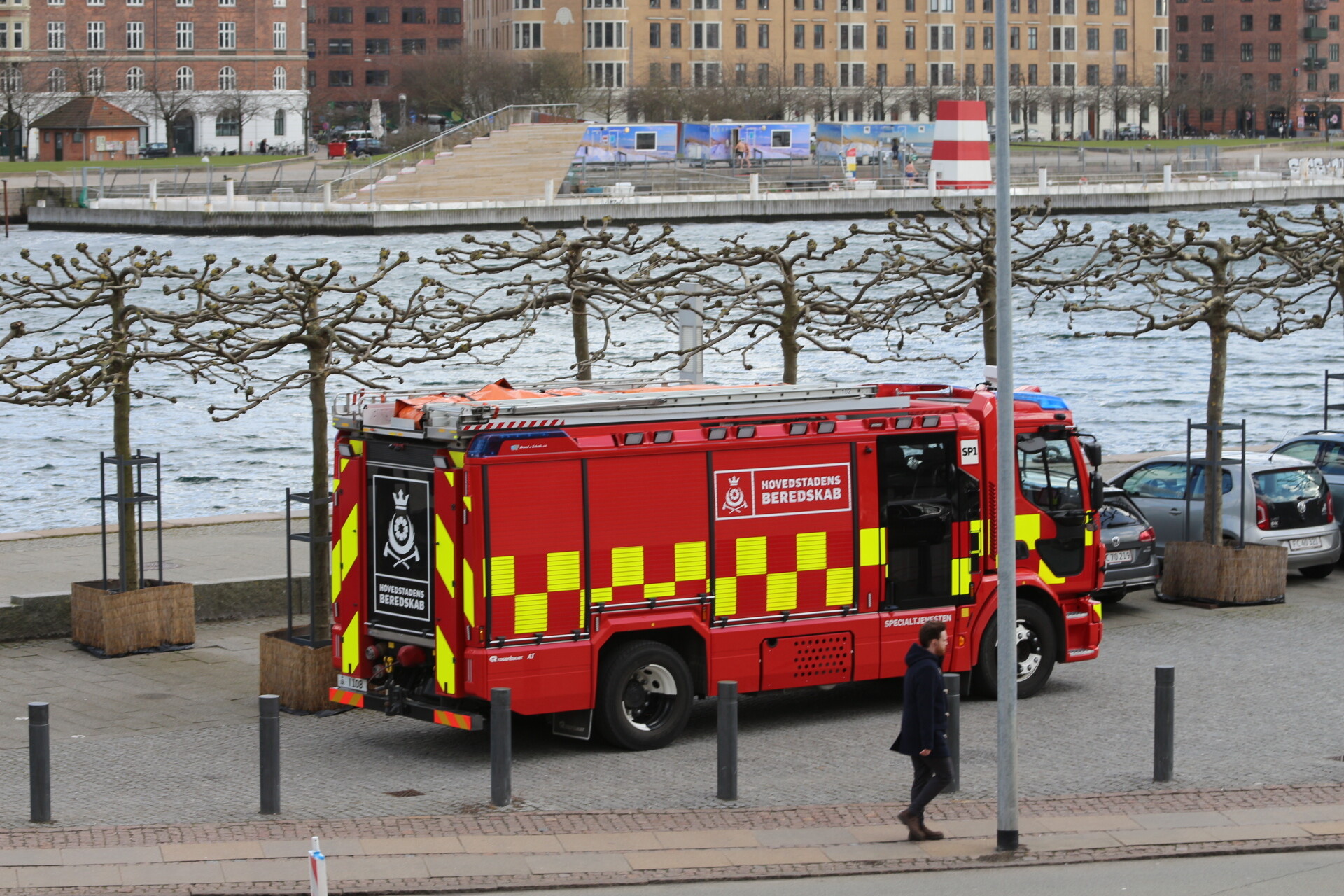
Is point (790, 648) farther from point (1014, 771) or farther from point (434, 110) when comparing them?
point (434, 110)

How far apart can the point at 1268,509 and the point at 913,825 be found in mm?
10817

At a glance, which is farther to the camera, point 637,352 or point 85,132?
point 85,132

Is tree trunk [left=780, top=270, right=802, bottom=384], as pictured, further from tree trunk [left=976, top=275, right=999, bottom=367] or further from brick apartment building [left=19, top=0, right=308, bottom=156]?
brick apartment building [left=19, top=0, right=308, bottom=156]

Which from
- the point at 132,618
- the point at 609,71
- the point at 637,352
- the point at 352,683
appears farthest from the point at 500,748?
the point at 609,71

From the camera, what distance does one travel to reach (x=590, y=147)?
381 feet

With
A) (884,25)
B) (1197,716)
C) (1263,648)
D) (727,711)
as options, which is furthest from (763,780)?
(884,25)

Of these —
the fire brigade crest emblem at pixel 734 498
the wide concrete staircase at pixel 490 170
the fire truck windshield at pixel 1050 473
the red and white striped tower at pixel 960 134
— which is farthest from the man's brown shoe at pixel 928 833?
the wide concrete staircase at pixel 490 170

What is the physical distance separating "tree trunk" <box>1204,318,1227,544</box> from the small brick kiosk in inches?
4789

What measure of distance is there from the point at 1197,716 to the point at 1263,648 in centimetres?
305

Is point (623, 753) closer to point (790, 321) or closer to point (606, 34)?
point (790, 321)

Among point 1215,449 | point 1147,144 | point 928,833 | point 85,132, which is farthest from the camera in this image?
point 1147,144

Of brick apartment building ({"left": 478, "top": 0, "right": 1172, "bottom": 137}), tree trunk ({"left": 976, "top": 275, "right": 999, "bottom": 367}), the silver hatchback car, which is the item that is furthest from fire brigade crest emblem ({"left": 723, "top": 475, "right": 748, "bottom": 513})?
brick apartment building ({"left": 478, "top": 0, "right": 1172, "bottom": 137})

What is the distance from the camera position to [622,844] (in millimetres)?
11492

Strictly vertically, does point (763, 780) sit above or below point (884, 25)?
below
